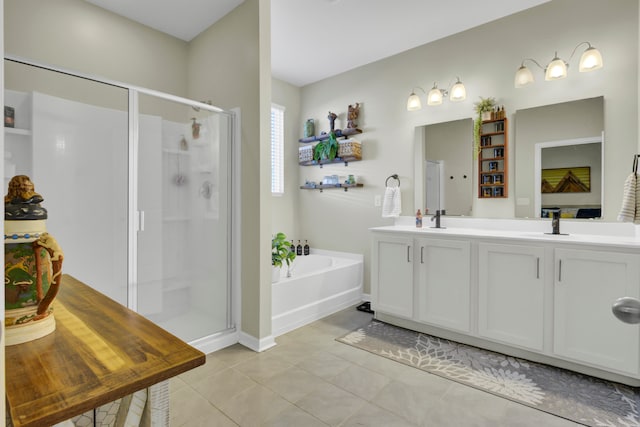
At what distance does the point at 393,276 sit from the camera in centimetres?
304

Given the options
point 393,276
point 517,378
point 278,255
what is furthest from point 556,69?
point 278,255

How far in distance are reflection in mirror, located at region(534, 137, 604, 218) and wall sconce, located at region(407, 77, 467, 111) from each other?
818 millimetres

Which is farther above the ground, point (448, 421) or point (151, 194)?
point (151, 194)

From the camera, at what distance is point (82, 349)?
785 millimetres

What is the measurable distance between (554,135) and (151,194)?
10.3 ft

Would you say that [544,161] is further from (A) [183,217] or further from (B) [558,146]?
(A) [183,217]

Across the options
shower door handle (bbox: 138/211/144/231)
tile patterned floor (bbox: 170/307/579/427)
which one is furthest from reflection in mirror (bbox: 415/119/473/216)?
shower door handle (bbox: 138/211/144/231)

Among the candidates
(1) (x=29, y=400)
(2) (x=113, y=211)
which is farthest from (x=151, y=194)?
(1) (x=29, y=400)

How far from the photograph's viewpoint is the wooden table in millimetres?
591

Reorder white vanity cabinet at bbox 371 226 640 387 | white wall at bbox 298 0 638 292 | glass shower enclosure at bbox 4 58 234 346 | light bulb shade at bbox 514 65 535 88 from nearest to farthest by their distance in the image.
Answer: glass shower enclosure at bbox 4 58 234 346 → white vanity cabinet at bbox 371 226 640 387 → white wall at bbox 298 0 638 292 → light bulb shade at bbox 514 65 535 88

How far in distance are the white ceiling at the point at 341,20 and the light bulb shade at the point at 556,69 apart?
0.57 metres

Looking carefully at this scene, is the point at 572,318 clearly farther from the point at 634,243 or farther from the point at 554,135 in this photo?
the point at 554,135

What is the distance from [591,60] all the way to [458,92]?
0.96 m

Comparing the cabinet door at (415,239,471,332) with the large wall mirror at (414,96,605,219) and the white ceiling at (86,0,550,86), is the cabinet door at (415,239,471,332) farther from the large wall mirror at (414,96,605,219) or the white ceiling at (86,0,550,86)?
the white ceiling at (86,0,550,86)
